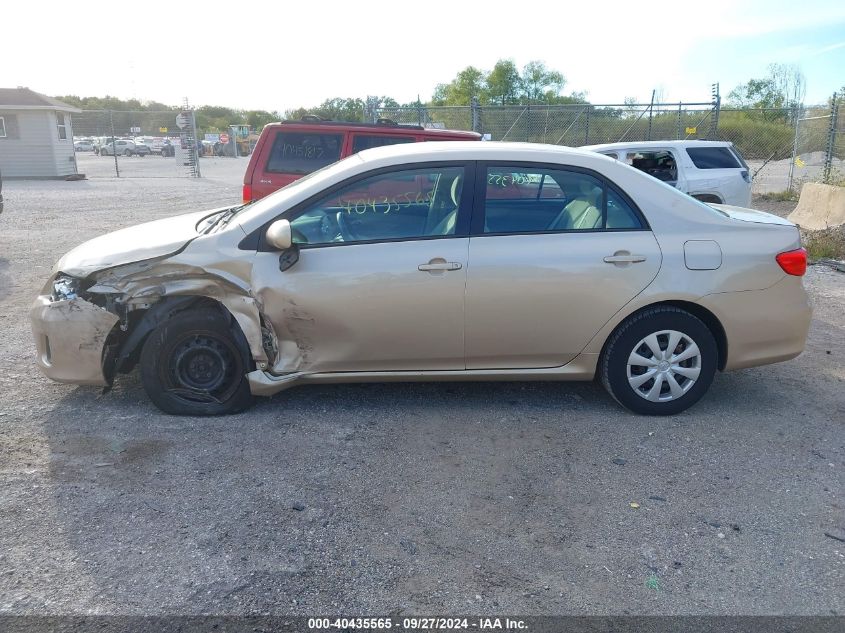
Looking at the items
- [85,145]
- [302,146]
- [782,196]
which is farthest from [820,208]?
[85,145]

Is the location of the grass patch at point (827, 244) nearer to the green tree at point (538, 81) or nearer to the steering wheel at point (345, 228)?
the steering wheel at point (345, 228)

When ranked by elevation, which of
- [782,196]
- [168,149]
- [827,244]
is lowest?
[827,244]

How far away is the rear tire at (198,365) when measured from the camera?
4.37 metres

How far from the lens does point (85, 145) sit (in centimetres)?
6488

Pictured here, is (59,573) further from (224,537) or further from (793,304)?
(793,304)

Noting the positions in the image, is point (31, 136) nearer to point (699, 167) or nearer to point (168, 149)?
point (699, 167)

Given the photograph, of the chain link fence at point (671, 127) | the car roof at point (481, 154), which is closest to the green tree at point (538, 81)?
the chain link fence at point (671, 127)

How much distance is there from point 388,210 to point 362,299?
633 millimetres

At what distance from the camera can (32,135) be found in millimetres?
26422

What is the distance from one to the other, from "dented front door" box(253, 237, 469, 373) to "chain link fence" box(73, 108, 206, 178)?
27375mm

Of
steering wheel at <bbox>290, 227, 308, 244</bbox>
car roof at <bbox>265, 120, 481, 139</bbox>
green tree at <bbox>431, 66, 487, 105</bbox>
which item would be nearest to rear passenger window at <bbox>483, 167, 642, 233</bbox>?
steering wheel at <bbox>290, 227, 308, 244</bbox>

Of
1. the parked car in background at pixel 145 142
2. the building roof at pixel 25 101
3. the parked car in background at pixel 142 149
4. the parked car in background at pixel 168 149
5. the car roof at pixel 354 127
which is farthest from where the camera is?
the parked car in background at pixel 145 142

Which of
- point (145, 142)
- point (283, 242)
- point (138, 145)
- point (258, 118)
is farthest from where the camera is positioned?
point (258, 118)

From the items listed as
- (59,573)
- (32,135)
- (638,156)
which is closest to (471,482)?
(59,573)
